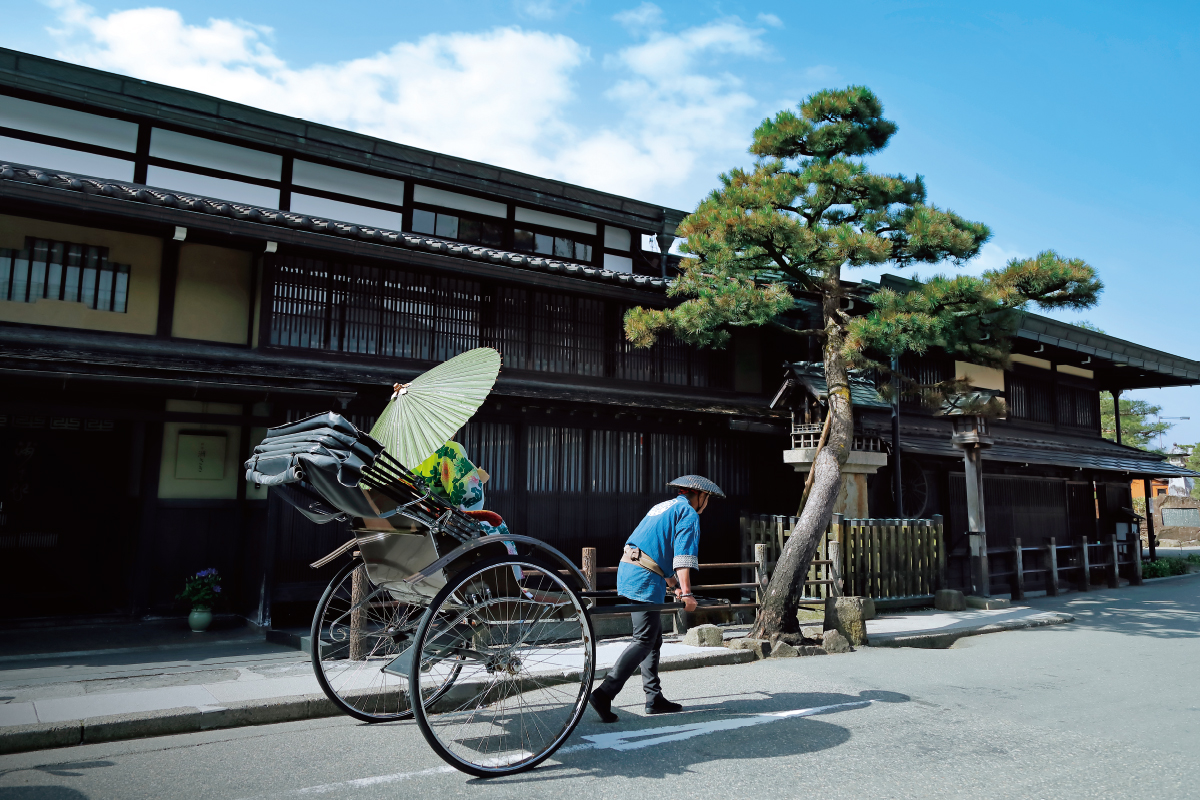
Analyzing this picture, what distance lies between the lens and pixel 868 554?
12477 mm

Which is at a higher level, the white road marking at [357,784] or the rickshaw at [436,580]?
the rickshaw at [436,580]

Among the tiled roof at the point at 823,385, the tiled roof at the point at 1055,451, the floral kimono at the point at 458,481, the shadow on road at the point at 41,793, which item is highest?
the tiled roof at the point at 823,385

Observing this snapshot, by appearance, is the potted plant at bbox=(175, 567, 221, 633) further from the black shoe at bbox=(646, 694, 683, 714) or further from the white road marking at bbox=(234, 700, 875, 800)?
the black shoe at bbox=(646, 694, 683, 714)

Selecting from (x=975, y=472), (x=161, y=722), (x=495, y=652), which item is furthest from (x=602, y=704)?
(x=975, y=472)

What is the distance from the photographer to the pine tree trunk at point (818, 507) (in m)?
9.48

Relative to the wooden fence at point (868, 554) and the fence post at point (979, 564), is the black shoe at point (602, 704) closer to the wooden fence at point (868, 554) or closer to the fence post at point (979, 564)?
the wooden fence at point (868, 554)

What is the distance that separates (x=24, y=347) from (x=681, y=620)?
8.38 metres

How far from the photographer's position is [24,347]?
8.39m

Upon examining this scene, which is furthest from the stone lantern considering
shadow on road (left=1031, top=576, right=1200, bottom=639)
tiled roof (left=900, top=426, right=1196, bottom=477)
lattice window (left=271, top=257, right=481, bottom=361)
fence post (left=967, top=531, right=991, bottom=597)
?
lattice window (left=271, top=257, right=481, bottom=361)

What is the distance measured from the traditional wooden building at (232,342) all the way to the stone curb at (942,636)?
3475mm

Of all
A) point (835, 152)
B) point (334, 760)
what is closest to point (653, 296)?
point (835, 152)

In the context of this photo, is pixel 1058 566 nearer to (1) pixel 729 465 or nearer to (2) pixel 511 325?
(1) pixel 729 465

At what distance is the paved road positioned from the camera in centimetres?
441

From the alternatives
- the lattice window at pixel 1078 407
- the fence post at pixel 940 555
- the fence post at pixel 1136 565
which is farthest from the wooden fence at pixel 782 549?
the lattice window at pixel 1078 407
